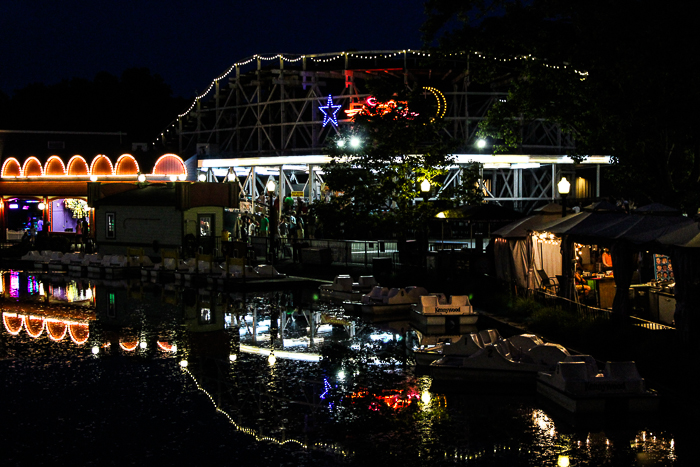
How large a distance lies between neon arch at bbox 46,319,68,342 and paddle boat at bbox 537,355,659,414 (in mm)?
10964

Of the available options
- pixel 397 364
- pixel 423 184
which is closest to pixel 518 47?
pixel 423 184

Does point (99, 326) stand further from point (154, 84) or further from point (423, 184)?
point (154, 84)

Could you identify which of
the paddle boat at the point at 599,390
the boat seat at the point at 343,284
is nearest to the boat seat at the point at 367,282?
the boat seat at the point at 343,284

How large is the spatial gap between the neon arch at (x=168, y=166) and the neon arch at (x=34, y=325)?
3101cm

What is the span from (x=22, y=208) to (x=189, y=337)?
57273 millimetres

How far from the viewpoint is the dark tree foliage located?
744 inches

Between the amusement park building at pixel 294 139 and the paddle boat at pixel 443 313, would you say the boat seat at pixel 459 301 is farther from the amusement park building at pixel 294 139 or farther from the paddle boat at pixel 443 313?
the amusement park building at pixel 294 139

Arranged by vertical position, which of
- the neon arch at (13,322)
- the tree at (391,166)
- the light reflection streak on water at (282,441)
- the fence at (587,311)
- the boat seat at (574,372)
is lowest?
the light reflection streak on water at (282,441)

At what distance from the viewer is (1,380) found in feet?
43.2

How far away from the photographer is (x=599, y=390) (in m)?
11.0

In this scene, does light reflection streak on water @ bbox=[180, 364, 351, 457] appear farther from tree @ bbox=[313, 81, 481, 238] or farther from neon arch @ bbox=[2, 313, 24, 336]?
tree @ bbox=[313, 81, 481, 238]

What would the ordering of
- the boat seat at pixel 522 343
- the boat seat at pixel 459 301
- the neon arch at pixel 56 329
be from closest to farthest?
the boat seat at pixel 522 343
the neon arch at pixel 56 329
the boat seat at pixel 459 301

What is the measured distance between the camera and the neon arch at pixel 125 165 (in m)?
51.7

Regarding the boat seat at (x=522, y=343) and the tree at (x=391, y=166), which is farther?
the tree at (x=391, y=166)
